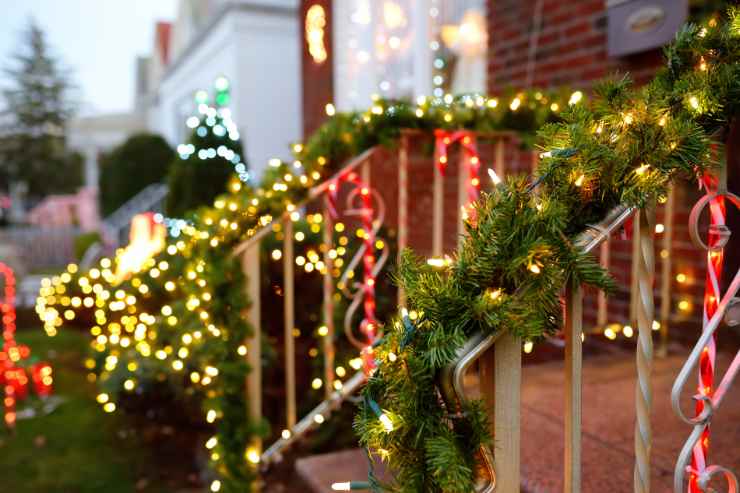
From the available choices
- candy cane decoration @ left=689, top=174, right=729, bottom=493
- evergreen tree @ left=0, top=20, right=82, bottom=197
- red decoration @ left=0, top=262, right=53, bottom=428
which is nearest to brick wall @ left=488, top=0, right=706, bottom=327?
candy cane decoration @ left=689, top=174, right=729, bottom=493

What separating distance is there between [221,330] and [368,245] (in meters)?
0.67

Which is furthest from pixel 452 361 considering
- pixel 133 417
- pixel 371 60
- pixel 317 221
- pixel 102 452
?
pixel 371 60

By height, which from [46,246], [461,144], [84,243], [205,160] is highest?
[205,160]

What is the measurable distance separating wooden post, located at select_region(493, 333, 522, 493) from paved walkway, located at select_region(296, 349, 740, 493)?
0.78 meters

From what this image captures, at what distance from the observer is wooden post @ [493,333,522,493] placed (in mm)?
1207

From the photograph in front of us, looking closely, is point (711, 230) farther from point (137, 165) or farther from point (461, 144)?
point (137, 165)

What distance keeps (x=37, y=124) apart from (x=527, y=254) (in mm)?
22750

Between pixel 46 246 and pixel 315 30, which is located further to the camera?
pixel 46 246

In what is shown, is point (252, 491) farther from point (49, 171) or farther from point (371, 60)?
point (49, 171)

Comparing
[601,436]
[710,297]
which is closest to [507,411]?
[710,297]

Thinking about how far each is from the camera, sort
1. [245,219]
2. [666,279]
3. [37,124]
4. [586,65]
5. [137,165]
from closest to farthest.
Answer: [245,219] < [666,279] < [586,65] < [137,165] < [37,124]

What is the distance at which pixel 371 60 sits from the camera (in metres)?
5.92

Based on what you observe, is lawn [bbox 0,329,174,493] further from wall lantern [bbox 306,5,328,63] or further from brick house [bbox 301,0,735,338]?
wall lantern [bbox 306,5,328,63]

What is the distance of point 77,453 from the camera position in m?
4.00
